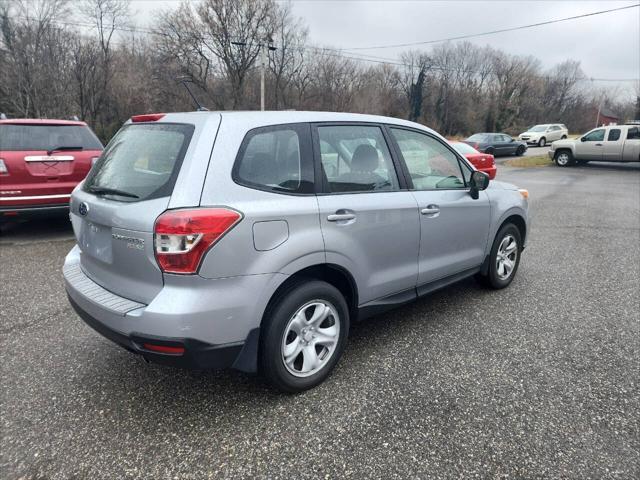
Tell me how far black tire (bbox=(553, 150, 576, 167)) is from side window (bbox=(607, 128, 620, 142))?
1593 millimetres

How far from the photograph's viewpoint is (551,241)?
6.62m

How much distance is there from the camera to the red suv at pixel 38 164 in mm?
5410

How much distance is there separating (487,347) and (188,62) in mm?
36906

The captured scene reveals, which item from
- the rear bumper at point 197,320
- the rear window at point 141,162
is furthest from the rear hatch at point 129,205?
the rear bumper at point 197,320

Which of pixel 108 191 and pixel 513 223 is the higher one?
pixel 108 191

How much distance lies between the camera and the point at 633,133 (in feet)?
59.6

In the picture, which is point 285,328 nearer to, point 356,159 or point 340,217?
point 340,217

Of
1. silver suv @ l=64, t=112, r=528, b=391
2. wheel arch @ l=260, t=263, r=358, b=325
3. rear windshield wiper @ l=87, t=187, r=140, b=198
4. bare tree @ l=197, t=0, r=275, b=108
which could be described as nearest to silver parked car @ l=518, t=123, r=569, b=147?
bare tree @ l=197, t=0, r=275, b=108

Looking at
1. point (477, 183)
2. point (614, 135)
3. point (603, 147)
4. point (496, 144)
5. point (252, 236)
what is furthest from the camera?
point (496, 144)

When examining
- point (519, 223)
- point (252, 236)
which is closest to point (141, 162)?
point (252, 236)

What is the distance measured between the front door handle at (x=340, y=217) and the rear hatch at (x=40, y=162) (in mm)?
4690

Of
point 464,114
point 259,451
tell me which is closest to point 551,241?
point 259,451

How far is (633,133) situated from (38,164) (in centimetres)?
2148

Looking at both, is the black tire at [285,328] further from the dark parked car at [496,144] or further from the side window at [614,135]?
the dark parked car at [496,144]
